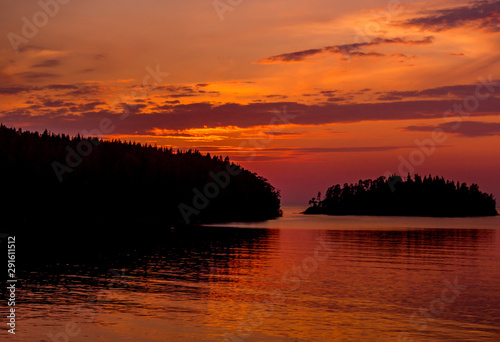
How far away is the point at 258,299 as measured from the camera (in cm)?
4116

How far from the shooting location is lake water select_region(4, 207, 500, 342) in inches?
1227

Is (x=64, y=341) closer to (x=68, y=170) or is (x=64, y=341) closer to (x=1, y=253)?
(x=1, y=253)

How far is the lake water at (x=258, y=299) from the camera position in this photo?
31.2 metres

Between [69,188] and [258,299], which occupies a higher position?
[69,188]

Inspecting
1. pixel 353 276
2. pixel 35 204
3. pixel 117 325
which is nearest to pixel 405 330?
pixel 117 325

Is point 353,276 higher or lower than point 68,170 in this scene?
lower

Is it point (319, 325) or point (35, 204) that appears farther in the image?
point (35, 204)

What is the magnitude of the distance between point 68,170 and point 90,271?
12004 cm

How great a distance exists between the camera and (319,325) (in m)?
32.9

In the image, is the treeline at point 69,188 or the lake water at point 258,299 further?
the treeline at point 69,188

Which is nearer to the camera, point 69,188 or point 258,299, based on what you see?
point 258,299

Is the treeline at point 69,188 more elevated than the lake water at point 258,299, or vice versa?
the treeline at point 69,188

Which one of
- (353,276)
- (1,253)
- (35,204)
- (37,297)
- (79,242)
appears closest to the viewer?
(37,297)

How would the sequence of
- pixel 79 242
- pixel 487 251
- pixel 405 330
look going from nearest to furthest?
pixel 405 330 < pixel 487 251 < pixel 79 242
